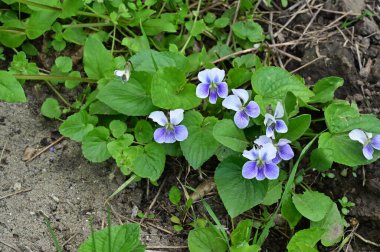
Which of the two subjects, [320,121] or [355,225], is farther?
[320,121]

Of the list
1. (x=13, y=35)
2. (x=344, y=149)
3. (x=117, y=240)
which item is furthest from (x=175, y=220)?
(x=13, y=35)

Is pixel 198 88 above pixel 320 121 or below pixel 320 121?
above

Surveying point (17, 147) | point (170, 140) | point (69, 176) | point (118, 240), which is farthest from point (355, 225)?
point (17, 147)

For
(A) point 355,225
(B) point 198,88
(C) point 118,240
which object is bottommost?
(A) point 355,225

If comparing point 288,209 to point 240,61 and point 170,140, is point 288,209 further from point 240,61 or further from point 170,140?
point 240,61

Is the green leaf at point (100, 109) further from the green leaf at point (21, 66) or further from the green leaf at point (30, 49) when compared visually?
the green leaf at point (30, 49)

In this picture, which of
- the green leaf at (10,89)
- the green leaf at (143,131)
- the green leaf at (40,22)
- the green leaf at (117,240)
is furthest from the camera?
the green leaf at (40,22)

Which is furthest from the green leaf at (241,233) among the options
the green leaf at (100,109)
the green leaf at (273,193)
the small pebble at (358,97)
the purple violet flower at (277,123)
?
the small pebble at (358,97)

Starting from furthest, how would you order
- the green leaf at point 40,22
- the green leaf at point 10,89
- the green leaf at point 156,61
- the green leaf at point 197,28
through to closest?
the green leaf at point 197,28
the green leaf at point 40,22
the green leaf at point 156,61
the green leaf at point 10,89
